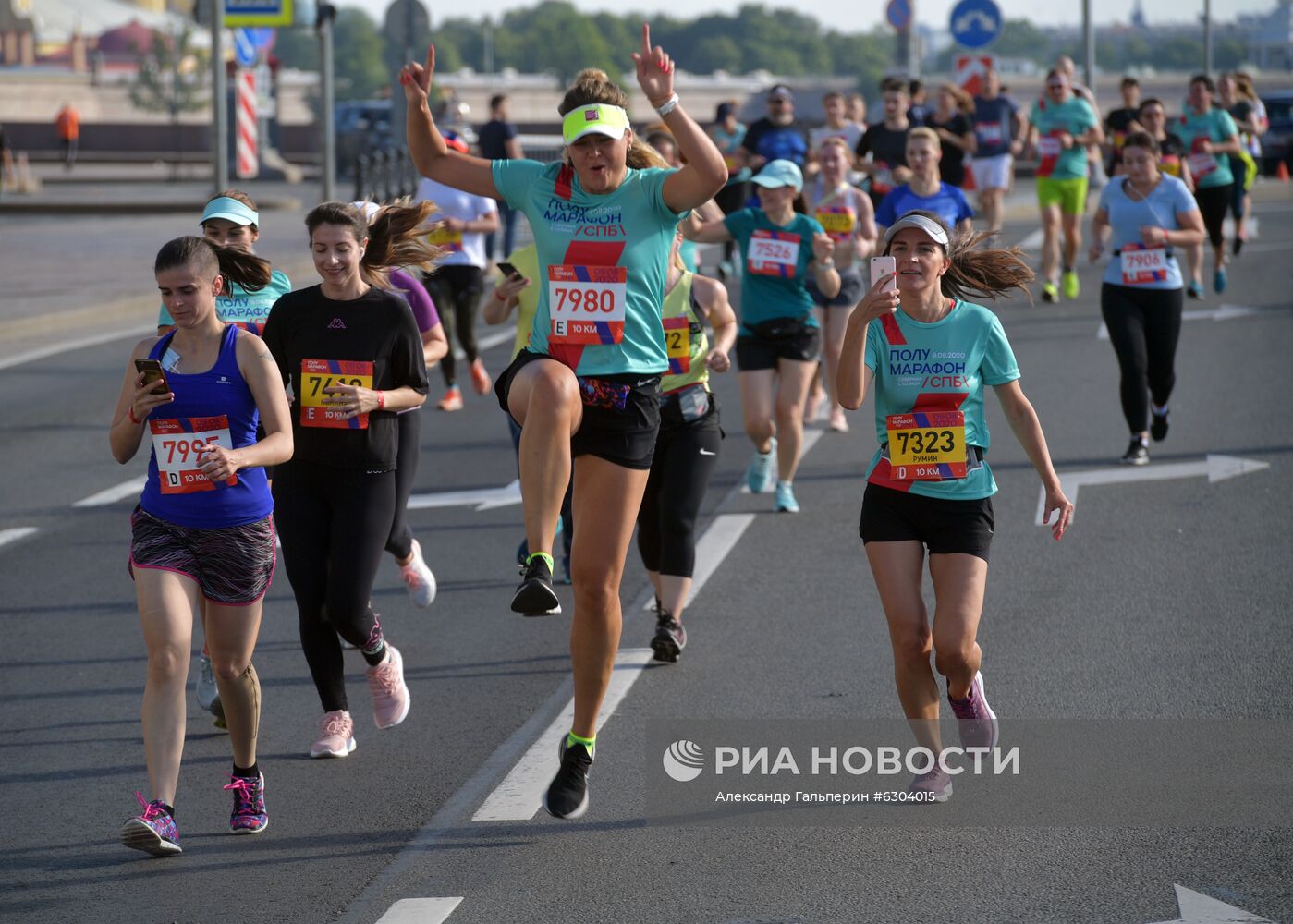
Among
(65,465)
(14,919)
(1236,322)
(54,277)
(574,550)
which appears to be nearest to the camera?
(14,919)

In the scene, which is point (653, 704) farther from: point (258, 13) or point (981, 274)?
point (258, 13)

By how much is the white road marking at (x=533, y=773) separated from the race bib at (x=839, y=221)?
5.58 m

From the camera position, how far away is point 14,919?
16.9 ft

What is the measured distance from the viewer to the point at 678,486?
7.92 metres

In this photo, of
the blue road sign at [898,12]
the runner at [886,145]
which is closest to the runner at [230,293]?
the runner at [886,145]

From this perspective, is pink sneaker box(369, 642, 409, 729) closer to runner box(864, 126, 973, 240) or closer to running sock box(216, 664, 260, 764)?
running sock box(216, 664, 260, 764)

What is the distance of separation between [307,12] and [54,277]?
532 centimetres

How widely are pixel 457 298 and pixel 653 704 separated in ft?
27.5

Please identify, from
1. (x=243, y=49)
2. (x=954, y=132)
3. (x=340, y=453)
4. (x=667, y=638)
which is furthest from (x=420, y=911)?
(x=243, y=49)

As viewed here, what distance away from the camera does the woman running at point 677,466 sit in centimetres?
787

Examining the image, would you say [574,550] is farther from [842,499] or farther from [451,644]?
[842,499]

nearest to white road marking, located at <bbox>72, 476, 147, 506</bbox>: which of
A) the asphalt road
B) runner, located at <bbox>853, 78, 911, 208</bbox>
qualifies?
the asphalt road

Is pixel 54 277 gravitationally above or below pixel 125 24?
below

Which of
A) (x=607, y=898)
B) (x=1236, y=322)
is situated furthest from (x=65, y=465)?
(x=1236, y=322)
